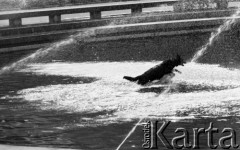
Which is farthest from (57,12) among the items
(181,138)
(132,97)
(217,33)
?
(181,138)

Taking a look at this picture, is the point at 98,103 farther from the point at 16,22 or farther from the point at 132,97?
the point at 16,22

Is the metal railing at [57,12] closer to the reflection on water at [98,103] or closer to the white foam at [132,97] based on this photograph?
the reflection on water at [98,103]

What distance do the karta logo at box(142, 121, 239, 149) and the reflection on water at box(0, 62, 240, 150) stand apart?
147 mm

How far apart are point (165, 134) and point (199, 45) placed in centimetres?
1326

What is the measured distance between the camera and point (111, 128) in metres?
9.38

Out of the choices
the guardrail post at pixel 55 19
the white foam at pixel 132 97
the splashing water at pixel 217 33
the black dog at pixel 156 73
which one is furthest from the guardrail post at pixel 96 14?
the black dog at pixel 156 73

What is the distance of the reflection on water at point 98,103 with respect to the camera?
906cm

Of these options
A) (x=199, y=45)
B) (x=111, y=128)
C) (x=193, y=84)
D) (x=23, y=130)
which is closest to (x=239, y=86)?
(x=193, y=84)

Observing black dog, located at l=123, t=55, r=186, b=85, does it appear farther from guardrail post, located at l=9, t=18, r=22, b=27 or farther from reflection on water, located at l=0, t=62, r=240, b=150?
guardrail post, located at l=9, t=18, r=22, b=27

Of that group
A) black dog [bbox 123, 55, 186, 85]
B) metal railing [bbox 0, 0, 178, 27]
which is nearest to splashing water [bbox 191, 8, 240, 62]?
metal railing [bbox 0, 0, 178, 27]

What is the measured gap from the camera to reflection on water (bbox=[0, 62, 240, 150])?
9.06 m

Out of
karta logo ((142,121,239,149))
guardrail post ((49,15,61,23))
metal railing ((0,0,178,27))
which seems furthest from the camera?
guardrail post ((49,15,61,23))

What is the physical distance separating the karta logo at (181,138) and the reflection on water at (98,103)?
147mm

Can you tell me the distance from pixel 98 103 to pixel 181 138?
107 inches
